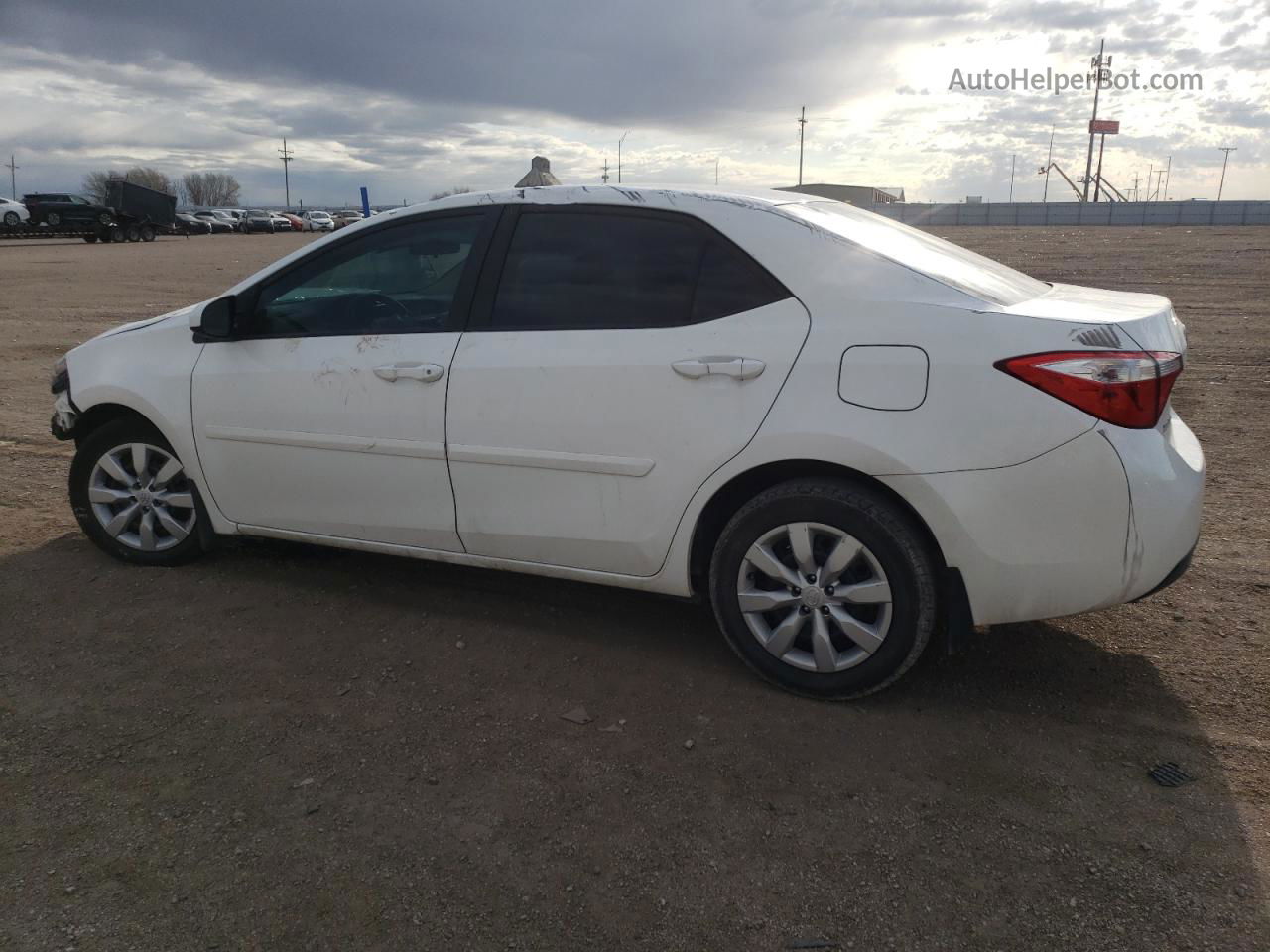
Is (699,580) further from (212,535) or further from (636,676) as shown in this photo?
(212,535)

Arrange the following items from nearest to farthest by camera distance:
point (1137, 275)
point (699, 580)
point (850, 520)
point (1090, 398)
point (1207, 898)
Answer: point (1207, 898) < point (1090, 398) < point (850, 520) < point (699, 580) < point (1137, 275)

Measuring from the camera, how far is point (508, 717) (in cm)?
336

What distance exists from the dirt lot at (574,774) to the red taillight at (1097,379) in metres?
1.03

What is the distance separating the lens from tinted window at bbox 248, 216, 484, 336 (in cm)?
394

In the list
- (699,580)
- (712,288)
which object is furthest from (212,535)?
(712,288)

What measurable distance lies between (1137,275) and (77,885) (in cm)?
1963

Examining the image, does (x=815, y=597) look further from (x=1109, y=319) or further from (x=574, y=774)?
(x=1109, y=319)

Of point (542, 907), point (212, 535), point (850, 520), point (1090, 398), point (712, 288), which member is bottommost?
point (542, 907)

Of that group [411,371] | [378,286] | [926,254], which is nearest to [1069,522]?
[926,254]

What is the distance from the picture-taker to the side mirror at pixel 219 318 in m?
4.20

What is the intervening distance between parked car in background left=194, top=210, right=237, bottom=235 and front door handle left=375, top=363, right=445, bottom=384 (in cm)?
5931

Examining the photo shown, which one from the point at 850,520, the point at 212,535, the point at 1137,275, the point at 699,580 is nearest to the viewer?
the point at 850,520

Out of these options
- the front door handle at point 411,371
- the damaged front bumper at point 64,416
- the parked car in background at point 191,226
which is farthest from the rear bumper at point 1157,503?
the parked car in background at point 191,226

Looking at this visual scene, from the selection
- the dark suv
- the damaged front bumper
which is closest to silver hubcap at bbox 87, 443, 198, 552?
the damaged front bumper
